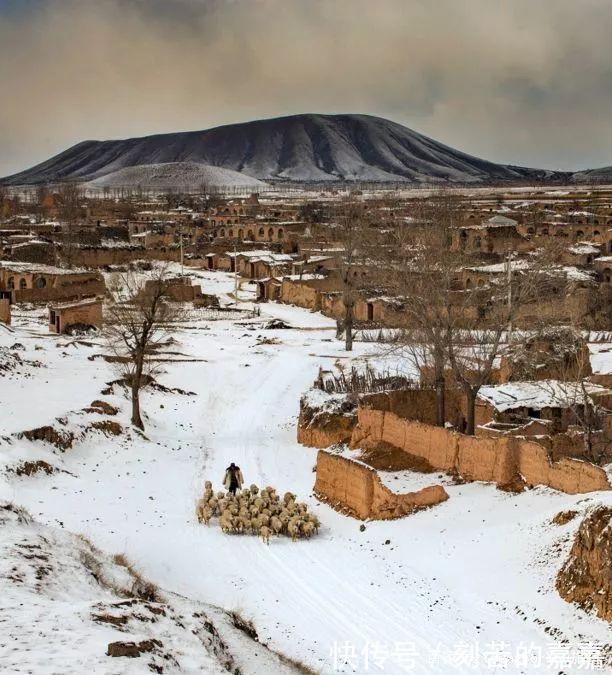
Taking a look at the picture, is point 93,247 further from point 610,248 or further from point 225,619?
point 225,619

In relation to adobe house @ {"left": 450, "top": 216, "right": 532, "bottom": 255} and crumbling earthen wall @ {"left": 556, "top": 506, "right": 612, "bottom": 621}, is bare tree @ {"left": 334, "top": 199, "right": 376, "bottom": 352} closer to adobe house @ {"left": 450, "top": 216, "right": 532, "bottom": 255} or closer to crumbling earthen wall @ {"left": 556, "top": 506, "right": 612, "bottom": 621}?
adobe house @ {"left": 450, "top": 216, "right": 532, "bottom": 255}

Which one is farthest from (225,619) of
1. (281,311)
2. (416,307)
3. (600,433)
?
(281,311)

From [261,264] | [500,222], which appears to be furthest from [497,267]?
[500,222]

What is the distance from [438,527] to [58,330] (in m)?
29.6

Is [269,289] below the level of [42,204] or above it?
Answer: below

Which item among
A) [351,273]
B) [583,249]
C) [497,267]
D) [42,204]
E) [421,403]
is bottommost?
[421,403]

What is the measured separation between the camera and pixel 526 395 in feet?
75.5

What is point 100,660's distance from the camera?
29.4 ft

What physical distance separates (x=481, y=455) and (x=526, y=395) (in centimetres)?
576

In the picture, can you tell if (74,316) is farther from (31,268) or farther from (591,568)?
(591,568)

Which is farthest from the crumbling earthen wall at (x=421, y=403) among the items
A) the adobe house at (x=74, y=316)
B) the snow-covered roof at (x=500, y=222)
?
the snow-covered roof at (x=500, y=222)

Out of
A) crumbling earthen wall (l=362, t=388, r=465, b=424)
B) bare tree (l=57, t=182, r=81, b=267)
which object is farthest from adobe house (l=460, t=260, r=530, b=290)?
bare tree (l=57, t=182, r=81, b=267)

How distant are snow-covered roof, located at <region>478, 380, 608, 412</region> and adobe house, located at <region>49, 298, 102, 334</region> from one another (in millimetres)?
24245

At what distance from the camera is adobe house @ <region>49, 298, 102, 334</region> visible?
4191 cm
